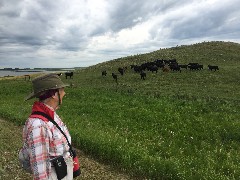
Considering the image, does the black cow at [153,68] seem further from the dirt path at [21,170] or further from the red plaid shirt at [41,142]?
the red plaid shirt at [41,142]

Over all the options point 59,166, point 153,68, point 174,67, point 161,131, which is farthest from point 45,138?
point 174,67

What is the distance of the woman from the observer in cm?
522

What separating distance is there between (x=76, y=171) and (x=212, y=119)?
1646 cm

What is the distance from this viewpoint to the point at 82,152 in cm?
1552

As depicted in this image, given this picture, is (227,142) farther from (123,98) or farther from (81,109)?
(123,98)

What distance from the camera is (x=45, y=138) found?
5.28 meters

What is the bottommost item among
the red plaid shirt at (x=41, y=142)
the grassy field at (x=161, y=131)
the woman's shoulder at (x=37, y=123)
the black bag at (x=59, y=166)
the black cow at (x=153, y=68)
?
the grassy field at (x=161, y=131)

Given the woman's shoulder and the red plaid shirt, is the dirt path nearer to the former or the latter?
the red plaid shirt

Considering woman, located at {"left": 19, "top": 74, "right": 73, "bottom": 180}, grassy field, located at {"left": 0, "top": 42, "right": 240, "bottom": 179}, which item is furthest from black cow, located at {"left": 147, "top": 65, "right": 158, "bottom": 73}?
woman, located at {"left": 19, "top": 74, "right": 73, "bottom": 180}

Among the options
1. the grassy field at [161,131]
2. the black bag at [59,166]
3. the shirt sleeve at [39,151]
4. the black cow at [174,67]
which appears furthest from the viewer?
the black cow at [174,67]

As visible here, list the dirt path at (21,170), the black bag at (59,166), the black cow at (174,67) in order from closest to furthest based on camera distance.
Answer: the black bag at (59,166), the dirt path at (21,170), the black cow at (174,67)

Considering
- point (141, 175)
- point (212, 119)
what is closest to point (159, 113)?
point (212, 119)

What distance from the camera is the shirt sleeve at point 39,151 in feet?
17.0

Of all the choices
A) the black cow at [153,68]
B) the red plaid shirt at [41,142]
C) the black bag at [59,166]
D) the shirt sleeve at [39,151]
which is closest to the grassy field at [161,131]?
the black bag at [59,166]
